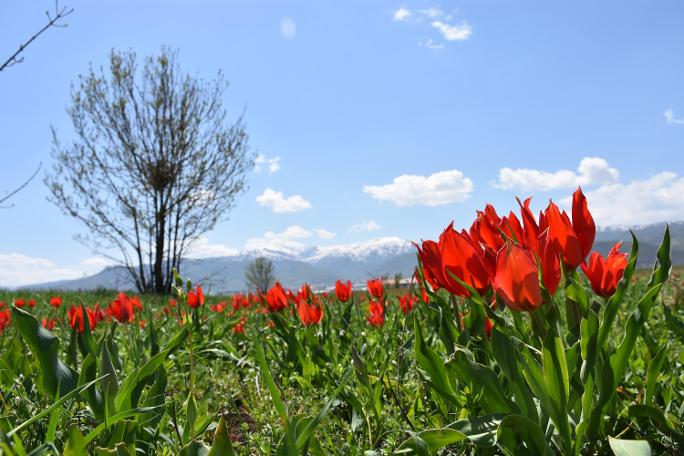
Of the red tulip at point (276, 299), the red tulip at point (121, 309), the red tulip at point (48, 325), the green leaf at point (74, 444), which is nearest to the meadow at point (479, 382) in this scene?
the green leaf at point (74, 444)

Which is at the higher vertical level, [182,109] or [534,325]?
[182,109]

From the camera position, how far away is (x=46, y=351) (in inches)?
60.4

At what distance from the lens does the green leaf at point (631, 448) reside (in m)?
1.02

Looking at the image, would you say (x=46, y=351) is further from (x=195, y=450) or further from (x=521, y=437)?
(x=521, y=437)

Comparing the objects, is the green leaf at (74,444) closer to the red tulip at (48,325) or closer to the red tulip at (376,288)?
the red tulip at (376,288)

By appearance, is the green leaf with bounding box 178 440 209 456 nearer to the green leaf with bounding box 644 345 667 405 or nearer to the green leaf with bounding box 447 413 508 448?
the green leaf with bounding box 447 413 508 448

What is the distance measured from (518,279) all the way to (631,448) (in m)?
0.46

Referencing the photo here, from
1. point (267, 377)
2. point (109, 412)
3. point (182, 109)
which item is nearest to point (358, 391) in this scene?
point (267, 377)

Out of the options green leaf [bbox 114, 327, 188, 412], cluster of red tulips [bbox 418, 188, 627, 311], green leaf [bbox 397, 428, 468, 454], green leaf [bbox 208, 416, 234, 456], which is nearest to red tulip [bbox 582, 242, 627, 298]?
cluster of red tulips [bbox 418, 188, 627, 311]

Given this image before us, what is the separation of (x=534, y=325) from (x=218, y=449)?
0.78 meters

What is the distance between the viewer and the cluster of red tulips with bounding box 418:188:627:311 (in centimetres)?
101

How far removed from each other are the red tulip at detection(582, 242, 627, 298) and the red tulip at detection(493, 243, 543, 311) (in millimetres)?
522

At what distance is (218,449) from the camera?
36.1 inches

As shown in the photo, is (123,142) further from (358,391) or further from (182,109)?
(358,391)
